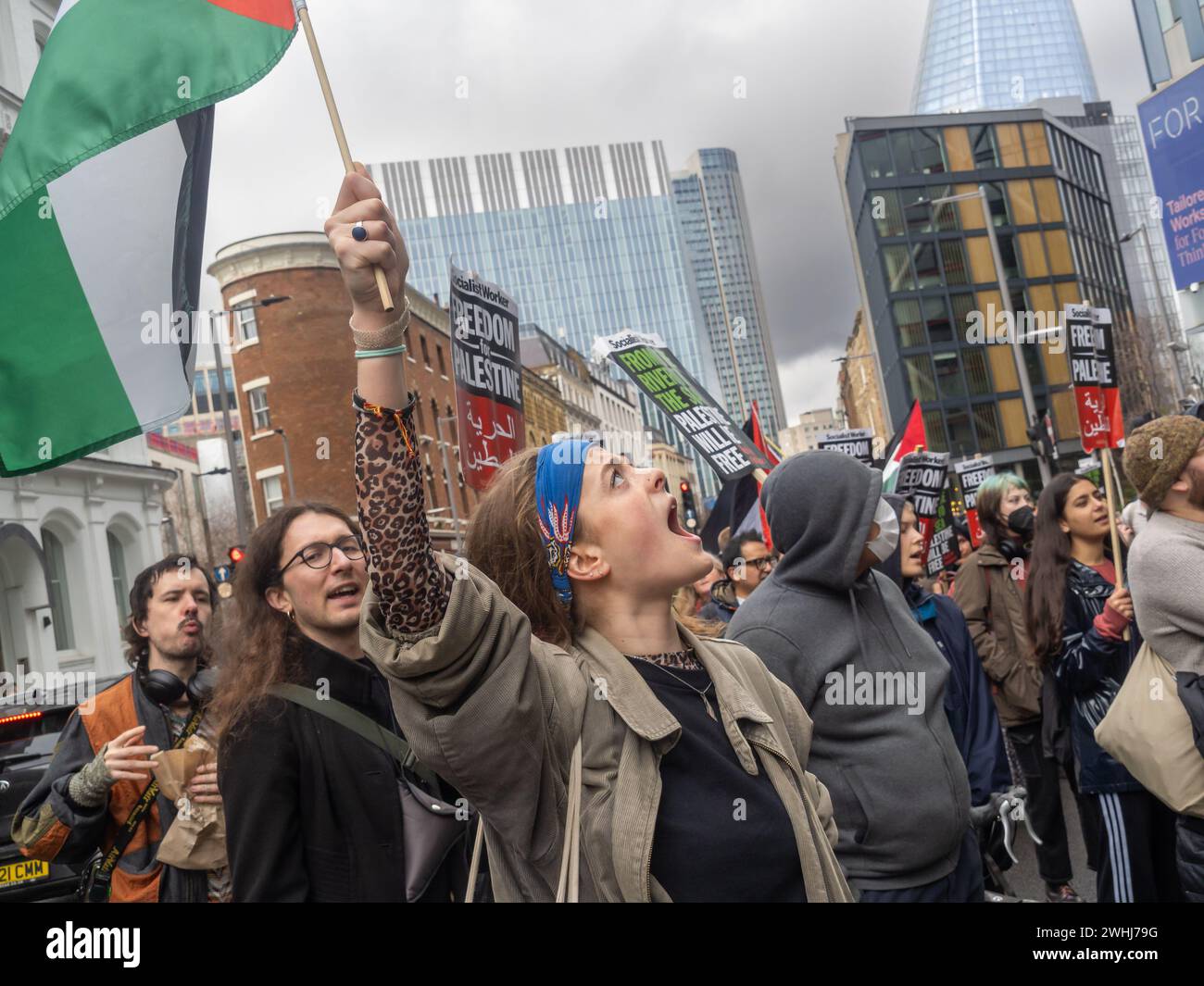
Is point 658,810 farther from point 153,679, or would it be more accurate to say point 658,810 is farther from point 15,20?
point 15,20

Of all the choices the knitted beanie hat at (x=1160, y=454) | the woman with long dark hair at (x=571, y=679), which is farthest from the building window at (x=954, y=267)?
the woman with long dark hair at (x=571, y=679)

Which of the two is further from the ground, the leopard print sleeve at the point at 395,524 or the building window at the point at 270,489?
the building window at the point at 270,489

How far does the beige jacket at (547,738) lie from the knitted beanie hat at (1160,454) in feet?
7.25

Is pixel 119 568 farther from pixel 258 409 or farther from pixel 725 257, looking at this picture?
pixel 725 257

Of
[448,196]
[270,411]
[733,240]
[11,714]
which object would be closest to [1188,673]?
[11,714]

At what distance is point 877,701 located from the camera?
3.42m

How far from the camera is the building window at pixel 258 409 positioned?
136 ft

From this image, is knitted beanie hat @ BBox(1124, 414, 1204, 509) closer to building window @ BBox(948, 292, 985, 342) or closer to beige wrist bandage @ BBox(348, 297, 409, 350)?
beige wrist bandage @ BBox(348, 297, 409, 350)

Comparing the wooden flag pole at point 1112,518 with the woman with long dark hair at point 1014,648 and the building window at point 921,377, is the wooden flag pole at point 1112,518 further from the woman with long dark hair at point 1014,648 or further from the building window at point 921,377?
the building window at point 921,377

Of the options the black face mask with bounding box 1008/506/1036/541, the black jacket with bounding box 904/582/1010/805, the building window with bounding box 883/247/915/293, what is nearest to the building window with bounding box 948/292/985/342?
the building window with bounding box 883/247/915/293

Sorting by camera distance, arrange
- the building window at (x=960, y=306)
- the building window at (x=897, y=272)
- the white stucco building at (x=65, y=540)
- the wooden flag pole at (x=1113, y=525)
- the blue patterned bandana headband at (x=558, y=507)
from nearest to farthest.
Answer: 1. the blue patterned bandana headband at (x=558, y=507)
2. the wooden flag pole at (x=1113, y=525)
3. the white stucco building at (x=65, y=540)
4. the building window at (x=960, y=306)
5. the building window at (x=897, y=272)

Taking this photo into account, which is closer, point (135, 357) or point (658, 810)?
point (658, 810)
